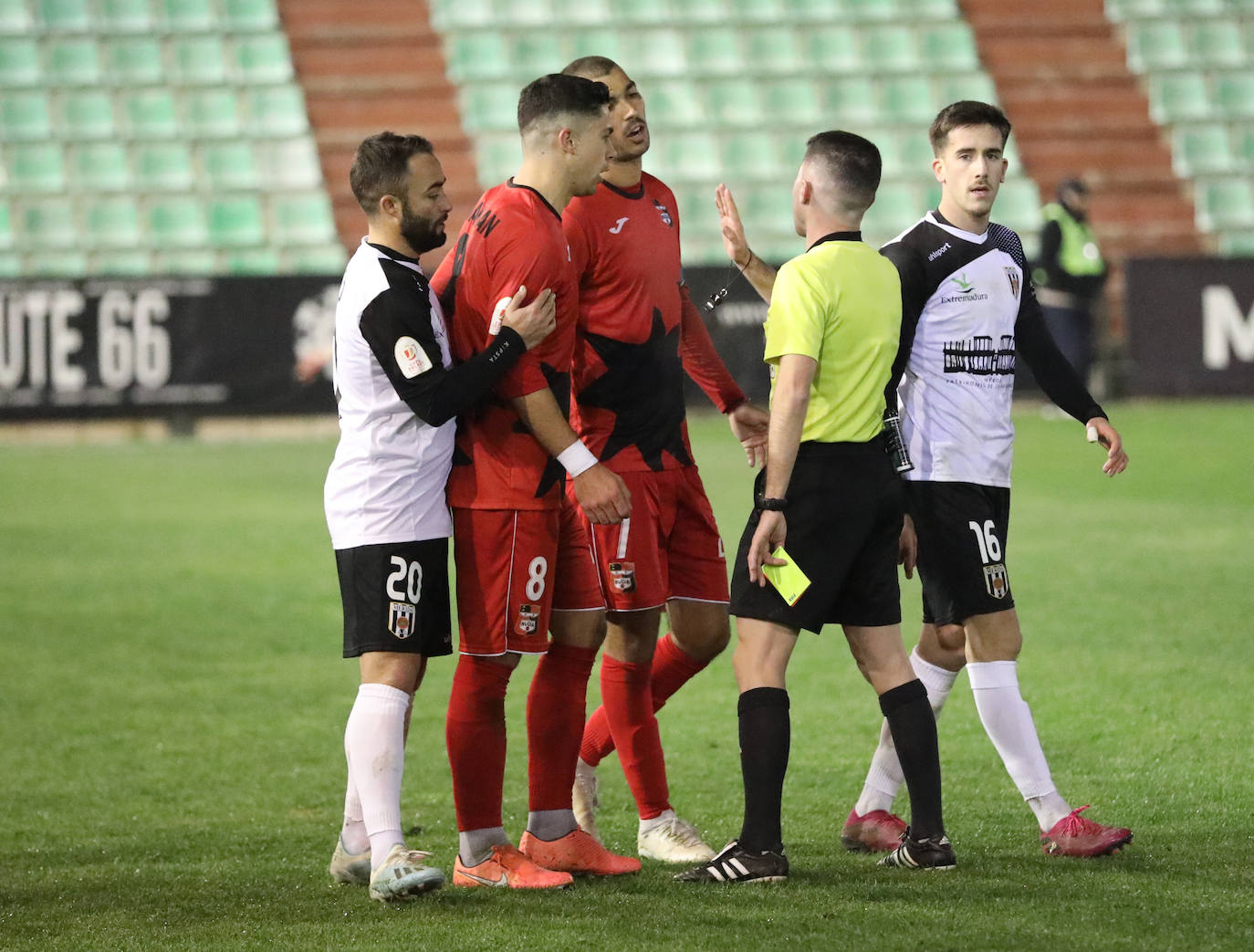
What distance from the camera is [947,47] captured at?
23.0 m

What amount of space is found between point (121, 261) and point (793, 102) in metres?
8.77

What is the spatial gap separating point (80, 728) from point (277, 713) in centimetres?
73

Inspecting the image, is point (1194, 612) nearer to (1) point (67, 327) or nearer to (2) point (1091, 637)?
(2) point (1091, 637)

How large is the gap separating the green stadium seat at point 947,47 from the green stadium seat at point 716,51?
2316mm

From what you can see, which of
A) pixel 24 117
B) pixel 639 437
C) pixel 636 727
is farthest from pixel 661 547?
pixel 24 117

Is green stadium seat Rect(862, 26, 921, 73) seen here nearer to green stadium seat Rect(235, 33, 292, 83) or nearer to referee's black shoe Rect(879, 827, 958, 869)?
green stadium seat Rect(235, 33, 292, 83)

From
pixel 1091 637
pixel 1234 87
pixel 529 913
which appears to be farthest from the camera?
pixel 1234 87

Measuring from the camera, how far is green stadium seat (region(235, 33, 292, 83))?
72.4ft

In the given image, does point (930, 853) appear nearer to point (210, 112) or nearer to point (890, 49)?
point (210, 112)

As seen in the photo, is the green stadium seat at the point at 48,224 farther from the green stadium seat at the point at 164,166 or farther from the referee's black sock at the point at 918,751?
the referee's black sock at the point at 918,751

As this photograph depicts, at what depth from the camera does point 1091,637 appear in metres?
7.59

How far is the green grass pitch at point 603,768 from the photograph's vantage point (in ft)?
12.5

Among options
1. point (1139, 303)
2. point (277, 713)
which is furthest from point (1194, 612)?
point (1139, 303)

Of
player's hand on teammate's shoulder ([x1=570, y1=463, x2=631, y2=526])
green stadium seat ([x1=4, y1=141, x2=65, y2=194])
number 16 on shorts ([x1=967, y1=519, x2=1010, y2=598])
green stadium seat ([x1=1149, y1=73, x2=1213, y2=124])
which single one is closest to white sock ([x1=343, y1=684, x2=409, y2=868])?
player's hand on teammate's shoulder ([x1=570, y1=463, x2=631, y2=526])
